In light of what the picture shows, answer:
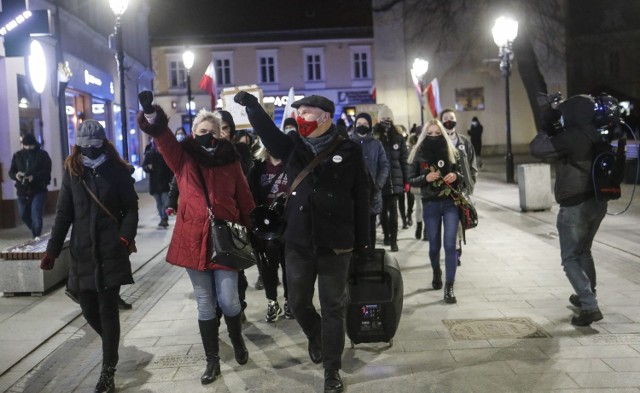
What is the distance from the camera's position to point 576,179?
6.07 m

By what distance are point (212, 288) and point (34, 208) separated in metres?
8.17

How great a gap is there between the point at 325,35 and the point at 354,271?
4723 cm

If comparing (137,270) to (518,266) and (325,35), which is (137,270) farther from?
(325,35)

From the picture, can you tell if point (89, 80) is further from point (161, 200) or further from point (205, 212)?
point (205, 212)

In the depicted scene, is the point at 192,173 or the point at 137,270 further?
the point at 137,270

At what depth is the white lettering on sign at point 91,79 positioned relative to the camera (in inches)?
859

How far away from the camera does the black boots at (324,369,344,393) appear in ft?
15.3

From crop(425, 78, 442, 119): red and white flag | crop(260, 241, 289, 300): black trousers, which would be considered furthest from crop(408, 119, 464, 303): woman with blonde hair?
crop(425, 78, 442, 119): red and white flag

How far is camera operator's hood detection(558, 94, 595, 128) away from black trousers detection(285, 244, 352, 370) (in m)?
2.56

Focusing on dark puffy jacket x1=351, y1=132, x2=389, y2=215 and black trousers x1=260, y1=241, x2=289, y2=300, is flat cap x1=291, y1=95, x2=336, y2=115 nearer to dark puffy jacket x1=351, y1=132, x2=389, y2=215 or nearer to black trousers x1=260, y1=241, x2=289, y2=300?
black trousers x1=260, y1=241, x2=289, y2=300

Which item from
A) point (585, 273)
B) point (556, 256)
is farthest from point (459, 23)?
point (585, 273)

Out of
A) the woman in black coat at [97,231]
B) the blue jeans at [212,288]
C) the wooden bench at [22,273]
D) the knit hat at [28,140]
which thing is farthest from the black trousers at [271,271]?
the knit hat at [28,140]

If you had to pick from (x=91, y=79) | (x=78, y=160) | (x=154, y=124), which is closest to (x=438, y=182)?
(x=154, y=124)

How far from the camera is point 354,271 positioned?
17.0ft
